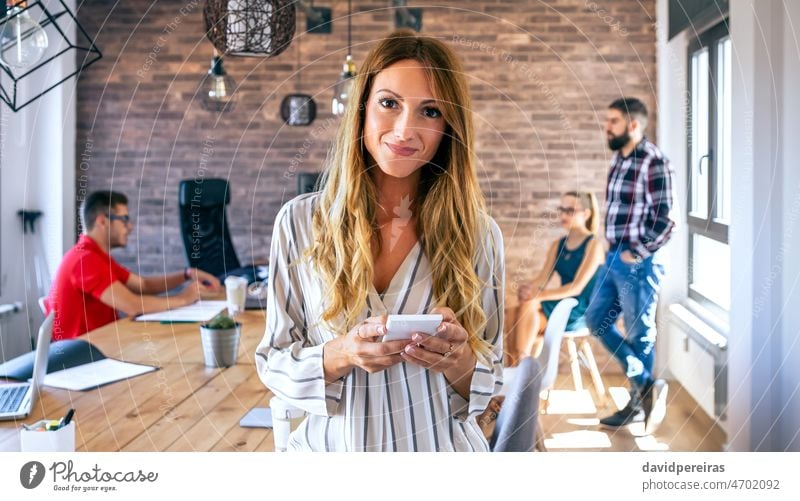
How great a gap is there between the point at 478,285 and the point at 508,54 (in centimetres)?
218

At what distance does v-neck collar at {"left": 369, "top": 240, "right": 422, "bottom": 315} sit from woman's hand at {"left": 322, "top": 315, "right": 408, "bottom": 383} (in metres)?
0.07

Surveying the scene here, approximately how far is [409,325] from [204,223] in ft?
7.42

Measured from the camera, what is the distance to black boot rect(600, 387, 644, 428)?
179 centimetres

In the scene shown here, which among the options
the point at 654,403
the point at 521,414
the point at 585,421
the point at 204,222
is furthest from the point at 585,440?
the point at 204,222

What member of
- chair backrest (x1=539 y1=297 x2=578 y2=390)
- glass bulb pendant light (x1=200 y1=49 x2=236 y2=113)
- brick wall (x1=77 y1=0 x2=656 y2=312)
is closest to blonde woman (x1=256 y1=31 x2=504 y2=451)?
chair backrest (x1=539 y1=297 x2=578 y2=390)

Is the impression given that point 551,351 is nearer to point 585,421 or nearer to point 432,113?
point 585,421

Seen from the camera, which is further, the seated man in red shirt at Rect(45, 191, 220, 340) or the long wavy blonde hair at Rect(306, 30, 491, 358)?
the seated man in red shirt at Rect(45, 191, 220, 340)

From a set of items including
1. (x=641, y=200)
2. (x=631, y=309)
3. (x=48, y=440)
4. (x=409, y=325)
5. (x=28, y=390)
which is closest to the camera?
(x=409, y=325)

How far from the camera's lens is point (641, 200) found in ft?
5.25

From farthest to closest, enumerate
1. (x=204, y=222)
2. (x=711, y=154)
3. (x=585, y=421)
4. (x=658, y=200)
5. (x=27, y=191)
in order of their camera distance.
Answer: (x=204, y=222)
(x=27, y=191)
(x=585, y=421)
(x=658, y=200)
(x=711, y=154)

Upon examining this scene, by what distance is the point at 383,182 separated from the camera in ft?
3.10

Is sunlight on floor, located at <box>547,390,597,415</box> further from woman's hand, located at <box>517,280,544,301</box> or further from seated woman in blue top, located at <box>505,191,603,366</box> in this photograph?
woman's hand, located at <box>517,280,544,301</box>

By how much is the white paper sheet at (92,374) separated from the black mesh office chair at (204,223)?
4.50 feet

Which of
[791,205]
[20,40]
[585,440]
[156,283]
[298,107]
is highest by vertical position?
[298,107]
